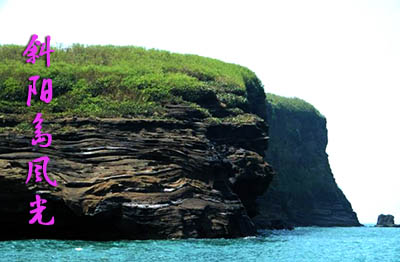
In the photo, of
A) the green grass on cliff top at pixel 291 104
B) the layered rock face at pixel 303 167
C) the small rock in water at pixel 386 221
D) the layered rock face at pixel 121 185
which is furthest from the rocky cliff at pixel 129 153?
the small rock in water at pixel 386 221

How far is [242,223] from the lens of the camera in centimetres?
6359

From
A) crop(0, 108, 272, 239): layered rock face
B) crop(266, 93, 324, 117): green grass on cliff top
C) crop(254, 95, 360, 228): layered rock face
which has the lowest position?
crop(0, 108, 272, 239): layered rock face

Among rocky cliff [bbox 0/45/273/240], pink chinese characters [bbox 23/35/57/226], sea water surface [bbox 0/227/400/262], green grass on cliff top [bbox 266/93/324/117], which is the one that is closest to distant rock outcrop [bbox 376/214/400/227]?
green grass on cliff top [bbox 266/93/324/117]

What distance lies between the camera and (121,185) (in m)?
56.0

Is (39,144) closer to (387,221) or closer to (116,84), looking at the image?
(116,84)

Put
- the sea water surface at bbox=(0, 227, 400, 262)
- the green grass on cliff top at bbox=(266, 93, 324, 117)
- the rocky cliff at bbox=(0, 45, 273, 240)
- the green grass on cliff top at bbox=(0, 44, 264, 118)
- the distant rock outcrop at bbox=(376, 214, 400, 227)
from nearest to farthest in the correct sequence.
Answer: the sea water surface at bbox=(0, 227, 400, 262)
the rocky cliff at bbox=(0, 45, 273, 240)
the green grass on cliff top at bbox=(0, 44, 264, 118)
the distant rock outcrop at bbox=(376, 214, 400, 227)
the green grass on cliff top at bbox=(266, 93, 324, 117)

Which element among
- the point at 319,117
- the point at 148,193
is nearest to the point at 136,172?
the point at 148,193

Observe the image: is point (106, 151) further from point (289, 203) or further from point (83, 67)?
point (289, 203)

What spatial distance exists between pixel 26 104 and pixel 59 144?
10.4m

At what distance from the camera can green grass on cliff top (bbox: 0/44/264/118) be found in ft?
225

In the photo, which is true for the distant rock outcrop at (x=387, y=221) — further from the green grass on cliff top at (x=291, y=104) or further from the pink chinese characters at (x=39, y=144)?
the pink chinese characters at (x=39, y=144)

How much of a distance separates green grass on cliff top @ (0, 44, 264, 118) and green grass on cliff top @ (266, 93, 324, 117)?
76352 millimetres

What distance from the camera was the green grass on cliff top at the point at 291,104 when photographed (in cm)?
16612

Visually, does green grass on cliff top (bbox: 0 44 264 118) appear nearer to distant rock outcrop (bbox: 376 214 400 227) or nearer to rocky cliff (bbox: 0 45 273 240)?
rocky cliff (bbox: 0 45 273 240)
